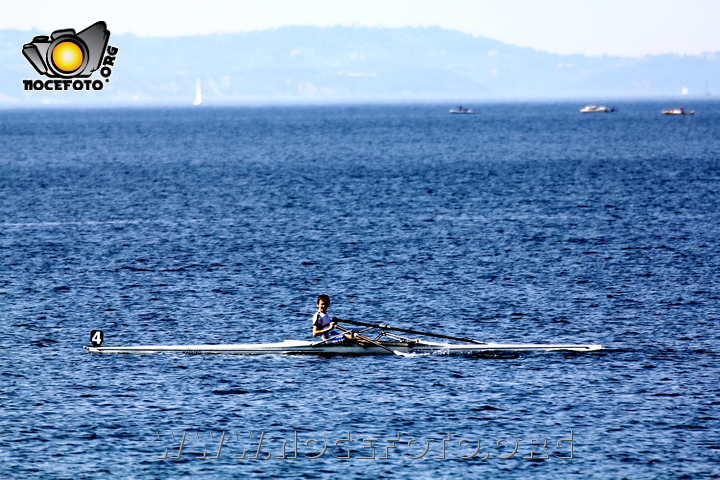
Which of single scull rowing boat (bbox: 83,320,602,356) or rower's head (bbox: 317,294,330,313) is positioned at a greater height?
rower's head (bbox: 317,294,330,313)

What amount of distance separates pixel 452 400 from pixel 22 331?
2302cm

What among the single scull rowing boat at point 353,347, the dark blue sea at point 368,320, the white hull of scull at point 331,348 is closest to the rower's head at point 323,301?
the single scull rowing boat at point 353,347

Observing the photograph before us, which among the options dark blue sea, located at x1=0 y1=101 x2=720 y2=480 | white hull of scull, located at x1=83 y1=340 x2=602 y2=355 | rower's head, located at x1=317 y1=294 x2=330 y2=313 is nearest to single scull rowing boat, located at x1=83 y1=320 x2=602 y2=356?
white hull of scull, located at x1=83 y1=340 x2=602 y2=355

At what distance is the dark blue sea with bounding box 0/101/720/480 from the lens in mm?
33656

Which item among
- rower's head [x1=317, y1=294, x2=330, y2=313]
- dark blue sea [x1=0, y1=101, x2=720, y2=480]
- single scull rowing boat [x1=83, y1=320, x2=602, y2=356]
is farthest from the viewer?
single scull rowing boat [x1=83, y1=320, x2=602, y2=356]

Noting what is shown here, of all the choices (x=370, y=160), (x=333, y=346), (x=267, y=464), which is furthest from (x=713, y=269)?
(x=370, y=160)

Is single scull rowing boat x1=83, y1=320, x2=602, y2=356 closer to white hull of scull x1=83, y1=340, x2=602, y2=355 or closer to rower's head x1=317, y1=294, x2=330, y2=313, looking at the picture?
white hull of scull x1=83, y1=340, x2=602, y2=355

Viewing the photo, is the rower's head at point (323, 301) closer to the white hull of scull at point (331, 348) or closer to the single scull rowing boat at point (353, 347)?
the single scull rowing boat at point (353, 347)

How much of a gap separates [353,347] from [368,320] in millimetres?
8207

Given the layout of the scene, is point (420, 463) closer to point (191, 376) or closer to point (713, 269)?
point (191, 376)

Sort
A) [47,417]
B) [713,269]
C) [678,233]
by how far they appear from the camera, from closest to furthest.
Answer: [47,417] < [713,269] < [678,233]

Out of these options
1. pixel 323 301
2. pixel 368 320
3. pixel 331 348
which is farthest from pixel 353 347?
pixel 368 320

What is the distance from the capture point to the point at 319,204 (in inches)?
4171

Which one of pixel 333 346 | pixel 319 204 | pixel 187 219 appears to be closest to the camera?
pixel 333 346
